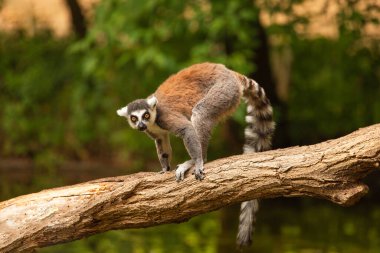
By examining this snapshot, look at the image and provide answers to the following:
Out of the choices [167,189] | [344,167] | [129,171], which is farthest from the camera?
[129,171]

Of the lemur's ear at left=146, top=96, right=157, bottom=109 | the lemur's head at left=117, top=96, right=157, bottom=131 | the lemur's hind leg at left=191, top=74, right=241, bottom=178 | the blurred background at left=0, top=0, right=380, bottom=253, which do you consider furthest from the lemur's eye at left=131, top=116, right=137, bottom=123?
the blurred background at left=0, top=0, right=380, bottom=253

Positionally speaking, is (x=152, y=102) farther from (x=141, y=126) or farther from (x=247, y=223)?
(x=247, y=223)

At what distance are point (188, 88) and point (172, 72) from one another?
5.60 m

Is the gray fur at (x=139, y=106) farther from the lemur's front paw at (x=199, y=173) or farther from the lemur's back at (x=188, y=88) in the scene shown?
the lemur's front paw at (x=199, y=173)

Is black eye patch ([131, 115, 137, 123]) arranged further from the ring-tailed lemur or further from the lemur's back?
the lemur's back

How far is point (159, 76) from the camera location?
13531mm

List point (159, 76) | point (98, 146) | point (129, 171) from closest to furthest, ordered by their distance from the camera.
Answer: point (159, 76) → point (129, 171) → point (98, 146)

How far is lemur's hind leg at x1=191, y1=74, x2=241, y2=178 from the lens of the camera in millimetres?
5956

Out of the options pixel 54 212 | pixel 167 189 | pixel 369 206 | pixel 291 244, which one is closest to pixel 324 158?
pixel 167 189

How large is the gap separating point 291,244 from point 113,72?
20.9 ft

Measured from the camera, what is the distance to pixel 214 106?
608 cm

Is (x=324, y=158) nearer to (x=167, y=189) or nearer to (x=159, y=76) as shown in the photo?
(x=167, y=189)

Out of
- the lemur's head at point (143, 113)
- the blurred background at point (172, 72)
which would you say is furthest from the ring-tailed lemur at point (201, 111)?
the blurred background at point (172, 72)

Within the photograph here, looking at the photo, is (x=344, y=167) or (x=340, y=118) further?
(x=340, y=118)
